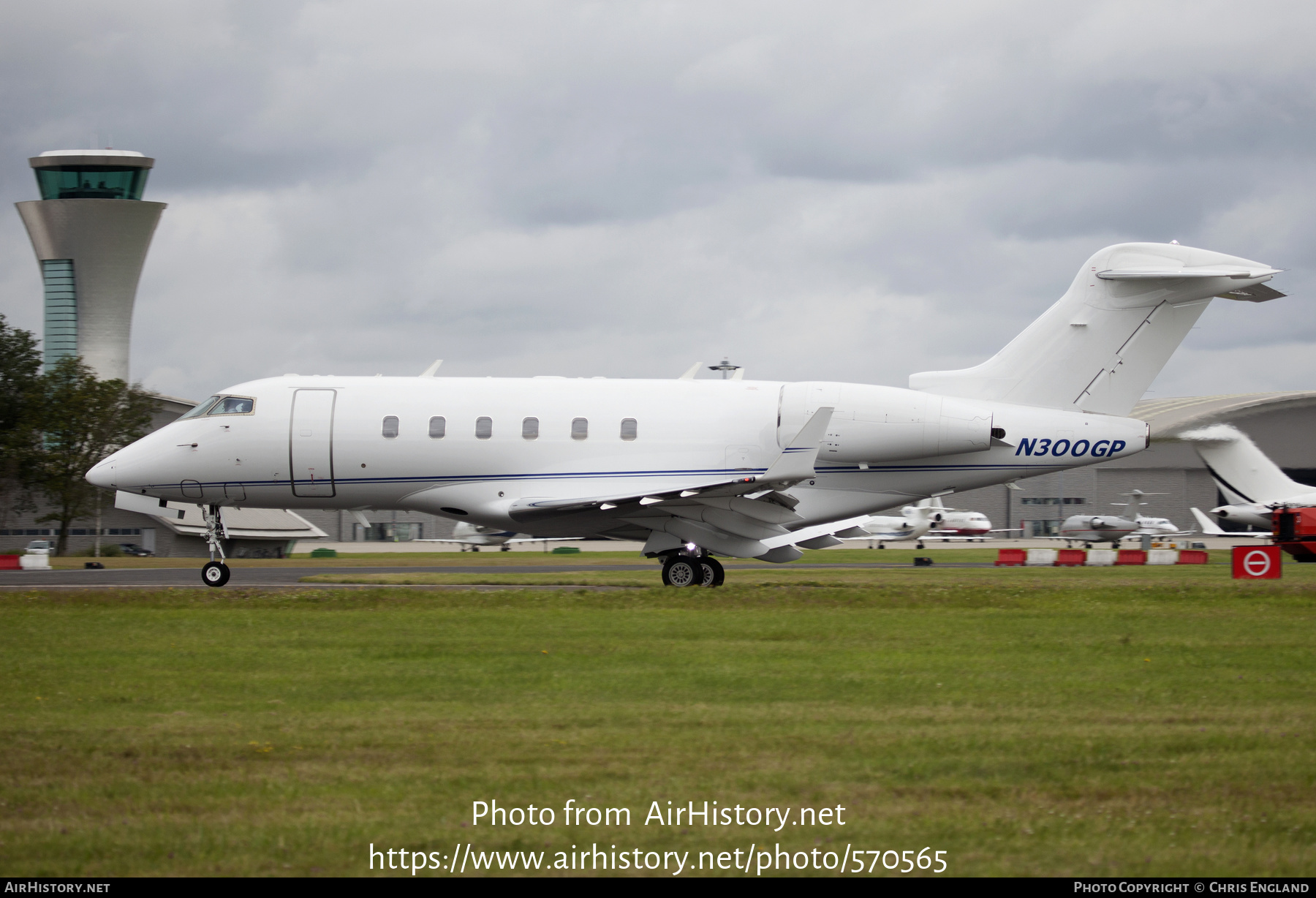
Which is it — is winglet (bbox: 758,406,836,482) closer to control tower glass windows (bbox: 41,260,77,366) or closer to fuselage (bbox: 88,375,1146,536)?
fuselage (bbox: 88,375,1146,536)

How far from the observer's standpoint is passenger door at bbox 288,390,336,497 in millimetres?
22219

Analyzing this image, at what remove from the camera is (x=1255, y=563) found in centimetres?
2725

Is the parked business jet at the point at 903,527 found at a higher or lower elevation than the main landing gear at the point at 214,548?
higher

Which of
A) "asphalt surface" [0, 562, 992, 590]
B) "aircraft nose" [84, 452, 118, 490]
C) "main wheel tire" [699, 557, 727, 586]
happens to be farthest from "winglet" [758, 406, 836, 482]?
"aircraft nose" [84, 452, 118, 490]

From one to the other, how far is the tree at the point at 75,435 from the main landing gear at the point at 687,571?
145ft

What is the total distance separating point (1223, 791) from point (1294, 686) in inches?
176

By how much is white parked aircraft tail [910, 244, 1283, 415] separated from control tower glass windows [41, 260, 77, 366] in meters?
79.1

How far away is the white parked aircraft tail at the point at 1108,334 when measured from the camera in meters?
22.1

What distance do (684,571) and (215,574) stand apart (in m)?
8.68

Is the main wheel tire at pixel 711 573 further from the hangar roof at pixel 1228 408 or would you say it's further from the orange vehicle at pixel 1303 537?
the hangar roof at pixel 1228 408

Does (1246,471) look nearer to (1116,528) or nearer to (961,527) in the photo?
(1116,528)

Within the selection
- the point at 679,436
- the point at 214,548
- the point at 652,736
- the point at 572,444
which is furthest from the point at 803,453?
the point at 652,736

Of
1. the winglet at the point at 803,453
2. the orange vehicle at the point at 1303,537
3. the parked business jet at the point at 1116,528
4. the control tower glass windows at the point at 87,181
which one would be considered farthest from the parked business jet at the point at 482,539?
the control tower glass windows at the point at 87,181
